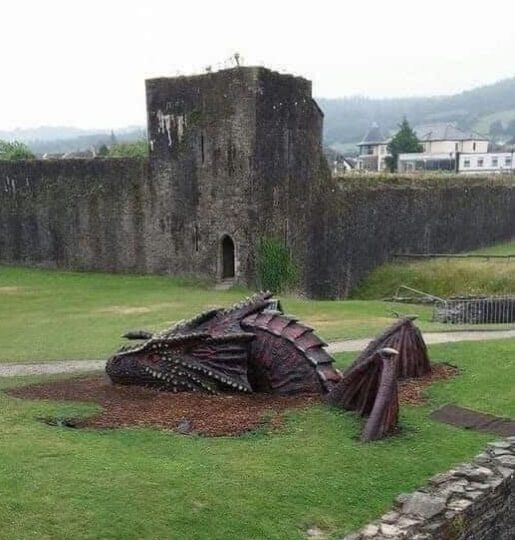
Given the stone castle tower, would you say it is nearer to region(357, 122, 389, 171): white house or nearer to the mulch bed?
the mulch bed

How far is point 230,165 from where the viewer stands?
Answer: 1203 inches

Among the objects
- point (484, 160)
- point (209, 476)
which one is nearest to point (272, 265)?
point (209, 476)

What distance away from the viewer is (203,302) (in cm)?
2662

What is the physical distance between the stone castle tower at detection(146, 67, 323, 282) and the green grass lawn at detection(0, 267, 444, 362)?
6.30 feet

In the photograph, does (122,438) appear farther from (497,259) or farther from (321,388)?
(497,259)

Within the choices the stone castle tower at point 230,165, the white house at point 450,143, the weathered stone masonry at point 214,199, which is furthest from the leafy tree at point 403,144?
the stone castle tower at point 230,165

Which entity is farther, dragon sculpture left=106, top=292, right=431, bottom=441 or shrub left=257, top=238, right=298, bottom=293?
shrub left=257, top=238, right=298, bottom=293

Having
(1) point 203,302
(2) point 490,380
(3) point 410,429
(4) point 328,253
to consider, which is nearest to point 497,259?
(4) point 328,253

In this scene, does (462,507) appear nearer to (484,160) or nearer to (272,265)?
(272,265)

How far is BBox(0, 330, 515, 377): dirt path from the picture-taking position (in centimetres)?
1579

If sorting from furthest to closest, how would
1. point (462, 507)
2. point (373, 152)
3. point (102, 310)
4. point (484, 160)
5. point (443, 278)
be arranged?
point (373, 152) → point (484, 160) → point (443, 278) → point (102, 310) → point (462, 507)

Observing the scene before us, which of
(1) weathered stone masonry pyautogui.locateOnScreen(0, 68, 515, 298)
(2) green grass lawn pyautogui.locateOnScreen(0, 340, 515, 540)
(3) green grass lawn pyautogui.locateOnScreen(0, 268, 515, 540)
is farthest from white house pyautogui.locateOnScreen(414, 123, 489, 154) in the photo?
(2) green grass lawn pyautogui.locateOnScreen(0, 340, 515, 540)

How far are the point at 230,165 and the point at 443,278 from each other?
10.3 meters

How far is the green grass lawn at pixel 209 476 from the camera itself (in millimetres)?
7789
